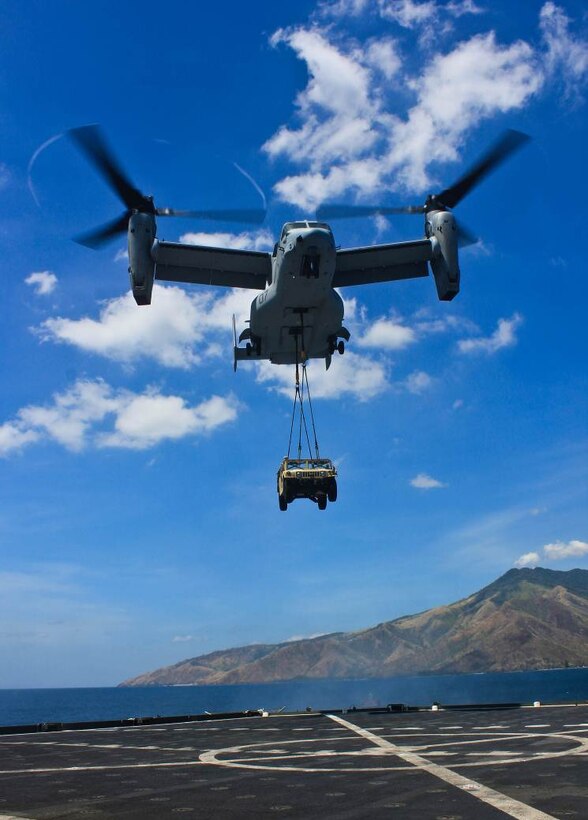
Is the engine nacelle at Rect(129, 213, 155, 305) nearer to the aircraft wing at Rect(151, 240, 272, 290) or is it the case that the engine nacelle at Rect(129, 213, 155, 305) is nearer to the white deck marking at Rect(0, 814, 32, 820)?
the aircraft wing at Rect(151, 240, 272, 290)

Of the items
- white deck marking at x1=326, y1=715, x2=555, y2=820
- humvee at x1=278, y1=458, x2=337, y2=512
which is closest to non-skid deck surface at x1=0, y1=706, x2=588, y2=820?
white deck marking at x1=326, y1=715, x2=555, y2=820

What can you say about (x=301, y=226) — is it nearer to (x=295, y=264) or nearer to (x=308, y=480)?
(x=295, y=264)

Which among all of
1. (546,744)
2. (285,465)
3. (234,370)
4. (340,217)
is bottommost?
(546,744)

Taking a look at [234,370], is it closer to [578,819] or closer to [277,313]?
[277,313]

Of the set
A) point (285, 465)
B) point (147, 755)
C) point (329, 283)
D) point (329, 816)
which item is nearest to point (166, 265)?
point (329, 283)

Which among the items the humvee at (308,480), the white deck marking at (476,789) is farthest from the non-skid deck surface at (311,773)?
the humvee at (308,480)

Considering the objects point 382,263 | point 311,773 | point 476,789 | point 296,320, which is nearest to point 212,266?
point 296,320
